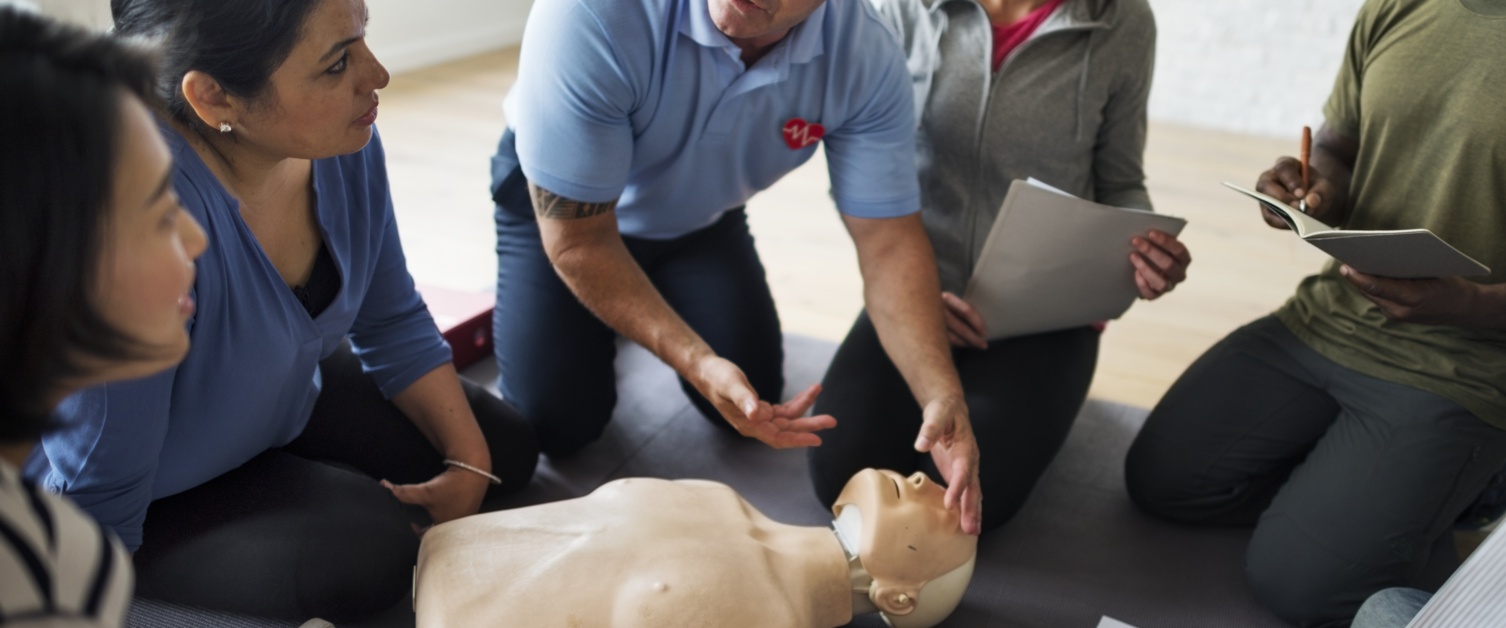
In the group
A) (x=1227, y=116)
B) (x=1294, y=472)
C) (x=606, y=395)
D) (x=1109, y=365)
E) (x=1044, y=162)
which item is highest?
(x=1044, y=162)

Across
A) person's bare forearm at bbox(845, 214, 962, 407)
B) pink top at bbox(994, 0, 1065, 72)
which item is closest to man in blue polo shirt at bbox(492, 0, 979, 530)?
person's bare forearm at bbox(845, 214, 962, 407)

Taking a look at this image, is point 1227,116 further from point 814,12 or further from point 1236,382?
point 814,12

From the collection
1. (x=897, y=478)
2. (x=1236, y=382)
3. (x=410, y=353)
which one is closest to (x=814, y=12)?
(x=897, y=478)

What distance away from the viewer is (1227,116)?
4012 mm

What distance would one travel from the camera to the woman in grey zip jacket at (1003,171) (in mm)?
1658

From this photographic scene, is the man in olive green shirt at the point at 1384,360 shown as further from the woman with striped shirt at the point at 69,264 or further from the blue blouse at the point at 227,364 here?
the woman with striped shirt at the point at 69,264

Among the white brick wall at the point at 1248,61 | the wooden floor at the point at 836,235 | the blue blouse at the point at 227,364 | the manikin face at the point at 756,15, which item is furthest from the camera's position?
the white brick wall at the point at 1248,61

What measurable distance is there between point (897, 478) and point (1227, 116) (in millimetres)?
3224

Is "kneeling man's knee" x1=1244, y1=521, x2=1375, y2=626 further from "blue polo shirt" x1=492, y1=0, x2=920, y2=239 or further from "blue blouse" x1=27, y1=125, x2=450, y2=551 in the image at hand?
"blue blouse" x1=27, y1=125, x2=450, y2=551

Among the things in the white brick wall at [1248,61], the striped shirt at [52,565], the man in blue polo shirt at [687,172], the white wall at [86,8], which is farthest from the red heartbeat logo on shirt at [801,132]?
the white brick wall at [1248,61]

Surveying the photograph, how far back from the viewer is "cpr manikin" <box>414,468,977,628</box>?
116cm

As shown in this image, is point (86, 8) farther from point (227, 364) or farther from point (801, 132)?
point (801, 132)

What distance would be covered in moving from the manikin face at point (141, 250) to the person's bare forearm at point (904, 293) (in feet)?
3.26

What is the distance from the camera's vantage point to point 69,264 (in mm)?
722
